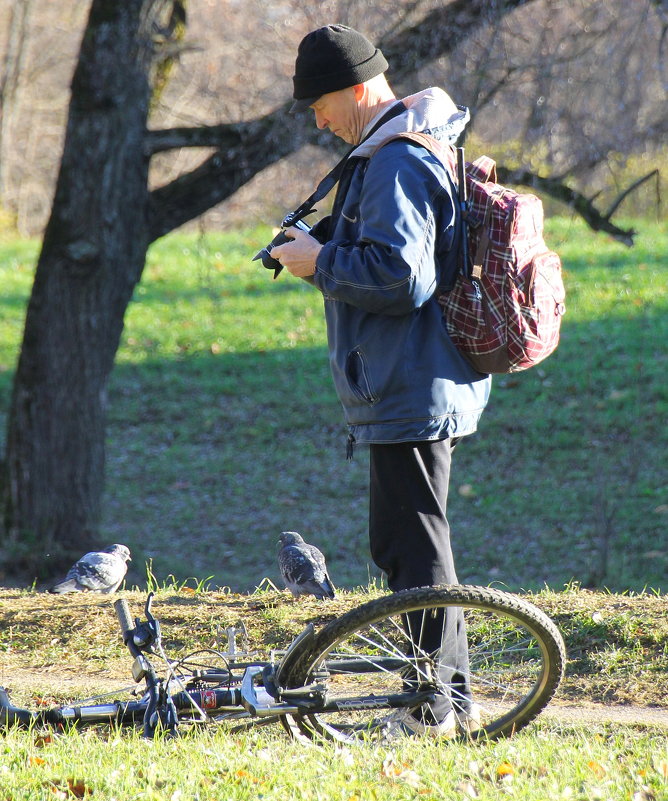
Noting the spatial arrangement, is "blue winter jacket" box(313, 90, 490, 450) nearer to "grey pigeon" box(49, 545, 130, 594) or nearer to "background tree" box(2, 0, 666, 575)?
"grey pigeon" box(49, 545, 130, 594)

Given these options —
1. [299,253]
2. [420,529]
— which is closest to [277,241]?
[299,253]

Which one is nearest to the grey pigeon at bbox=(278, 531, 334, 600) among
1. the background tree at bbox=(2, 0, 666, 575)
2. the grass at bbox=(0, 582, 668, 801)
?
the grass at bbox=(0, 582, 668, 801)

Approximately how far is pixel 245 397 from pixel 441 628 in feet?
28.5

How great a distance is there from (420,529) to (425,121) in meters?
1.33

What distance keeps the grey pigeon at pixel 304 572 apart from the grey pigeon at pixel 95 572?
2.85ft

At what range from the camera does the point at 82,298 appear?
7234 mm

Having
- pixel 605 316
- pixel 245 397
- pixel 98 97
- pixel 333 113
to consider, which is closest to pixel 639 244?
pixel 605 316

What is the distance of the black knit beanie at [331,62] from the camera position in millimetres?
3193

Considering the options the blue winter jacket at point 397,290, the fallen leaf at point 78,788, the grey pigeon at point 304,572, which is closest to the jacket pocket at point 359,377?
the blue winter jacket at point 397,290

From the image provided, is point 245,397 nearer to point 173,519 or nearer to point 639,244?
point 173,519

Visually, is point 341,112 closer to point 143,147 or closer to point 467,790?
point 467,790

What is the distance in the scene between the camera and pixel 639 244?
15102 mm

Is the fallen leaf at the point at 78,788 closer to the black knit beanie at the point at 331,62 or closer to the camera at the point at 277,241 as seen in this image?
the camera at the point at 277,241

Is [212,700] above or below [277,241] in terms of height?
below
